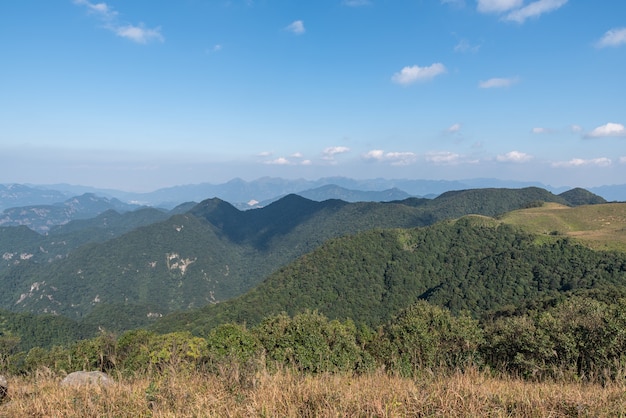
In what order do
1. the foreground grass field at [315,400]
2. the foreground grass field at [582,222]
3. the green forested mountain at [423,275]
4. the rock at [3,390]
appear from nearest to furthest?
the foreground grass field at [315,400] < the rock at [3,390] < the green forested mountain at [423,275] < the foreground grass field at [582,222]

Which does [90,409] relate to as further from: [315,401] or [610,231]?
[610,231]

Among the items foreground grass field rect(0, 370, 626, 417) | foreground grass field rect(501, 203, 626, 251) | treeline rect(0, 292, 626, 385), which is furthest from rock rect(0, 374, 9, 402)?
foreground grass field rect(501, 203, 626, 251)

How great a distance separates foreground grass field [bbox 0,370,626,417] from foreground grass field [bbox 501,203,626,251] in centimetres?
12550

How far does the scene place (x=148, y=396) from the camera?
17.8ft

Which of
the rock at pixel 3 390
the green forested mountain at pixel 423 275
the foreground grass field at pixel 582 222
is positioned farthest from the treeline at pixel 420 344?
the foreground grass field at pixel 582 222

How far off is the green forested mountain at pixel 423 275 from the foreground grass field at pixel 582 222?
875 cm

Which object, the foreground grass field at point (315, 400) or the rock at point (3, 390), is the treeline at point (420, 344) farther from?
the rock at point (3, 390)

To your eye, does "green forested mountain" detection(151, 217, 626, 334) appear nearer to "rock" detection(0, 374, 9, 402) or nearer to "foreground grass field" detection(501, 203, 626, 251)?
"foreground grass field" detection(501, 203, 626, 251)

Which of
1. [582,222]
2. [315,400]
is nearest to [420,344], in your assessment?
[315,400]

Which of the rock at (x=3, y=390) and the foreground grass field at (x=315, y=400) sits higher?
the foreground grass field at (x=315, y=400)

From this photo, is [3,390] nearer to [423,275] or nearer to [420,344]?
[420,344]

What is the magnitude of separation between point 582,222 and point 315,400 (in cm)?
16869

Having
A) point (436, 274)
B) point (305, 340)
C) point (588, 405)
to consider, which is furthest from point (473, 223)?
point (588, 405)

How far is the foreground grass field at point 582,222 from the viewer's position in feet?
344
